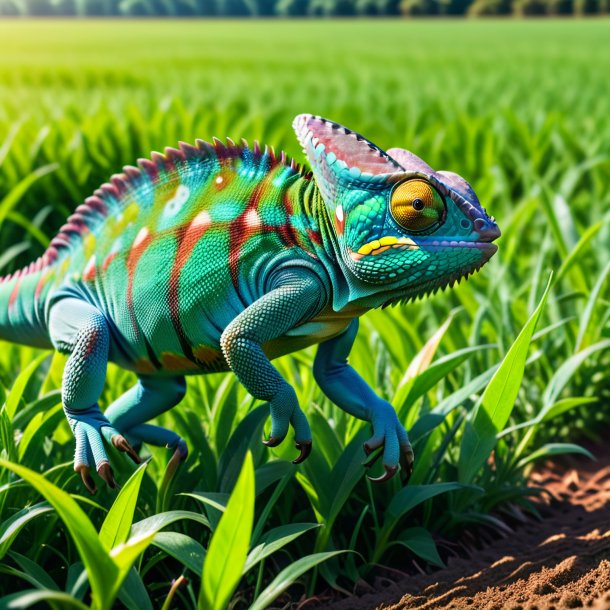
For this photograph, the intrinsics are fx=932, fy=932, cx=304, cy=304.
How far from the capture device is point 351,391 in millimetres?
1914

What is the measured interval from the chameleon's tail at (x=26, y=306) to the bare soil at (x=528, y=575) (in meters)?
0.90

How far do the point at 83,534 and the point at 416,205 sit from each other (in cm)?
78

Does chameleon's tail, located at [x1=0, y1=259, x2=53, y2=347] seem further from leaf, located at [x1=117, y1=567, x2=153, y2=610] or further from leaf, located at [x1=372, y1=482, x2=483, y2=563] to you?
leaf, located at [x1=372, y1=482, x2=483, y2=563]

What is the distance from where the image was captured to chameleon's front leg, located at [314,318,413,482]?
1.87 m

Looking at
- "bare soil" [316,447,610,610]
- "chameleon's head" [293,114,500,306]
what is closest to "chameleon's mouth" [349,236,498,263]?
"chameleon's head" [293,114,500,306]

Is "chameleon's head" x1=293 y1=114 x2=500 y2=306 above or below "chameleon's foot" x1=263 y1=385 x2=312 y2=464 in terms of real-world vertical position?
above

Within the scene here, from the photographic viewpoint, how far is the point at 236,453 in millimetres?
2094

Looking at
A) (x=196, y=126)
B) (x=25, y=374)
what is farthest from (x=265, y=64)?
(x=25, y=374)

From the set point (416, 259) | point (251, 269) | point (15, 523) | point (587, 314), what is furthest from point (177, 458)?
point (587, 314)

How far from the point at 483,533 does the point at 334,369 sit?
2.37 feet

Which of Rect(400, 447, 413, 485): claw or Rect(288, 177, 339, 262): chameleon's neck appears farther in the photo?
Rect(400, 447, 413, 485): claw

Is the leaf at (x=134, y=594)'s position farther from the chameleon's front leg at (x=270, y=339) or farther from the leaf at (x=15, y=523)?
the chameleon's front leg at (x=270, y=339)

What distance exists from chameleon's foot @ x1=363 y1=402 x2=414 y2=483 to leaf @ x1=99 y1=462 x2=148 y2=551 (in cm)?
45

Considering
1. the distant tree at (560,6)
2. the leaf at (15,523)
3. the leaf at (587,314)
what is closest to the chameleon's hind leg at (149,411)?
the leaf at (15,523)
